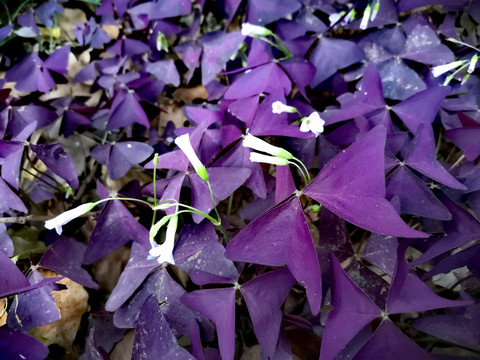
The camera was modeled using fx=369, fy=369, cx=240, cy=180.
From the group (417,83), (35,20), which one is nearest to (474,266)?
(417,83)

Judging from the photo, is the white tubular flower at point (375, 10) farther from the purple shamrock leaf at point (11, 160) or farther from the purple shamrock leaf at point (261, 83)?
the purple shamrock leaf at point (11, 160)

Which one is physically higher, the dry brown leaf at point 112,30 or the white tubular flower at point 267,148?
the dry brown leaf at point 112,30

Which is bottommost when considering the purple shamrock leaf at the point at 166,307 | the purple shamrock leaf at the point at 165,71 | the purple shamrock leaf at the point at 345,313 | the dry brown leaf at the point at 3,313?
the dry brown leaf at the point at 3,313

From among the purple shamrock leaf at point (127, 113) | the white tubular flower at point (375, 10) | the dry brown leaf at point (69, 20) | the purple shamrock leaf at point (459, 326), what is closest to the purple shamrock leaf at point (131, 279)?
the purple shamrock leaf at point (127, 113)

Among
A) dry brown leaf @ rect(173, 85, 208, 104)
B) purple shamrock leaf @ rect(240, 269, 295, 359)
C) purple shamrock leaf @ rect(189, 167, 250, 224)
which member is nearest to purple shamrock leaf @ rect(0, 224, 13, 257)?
purple shamrock leaf @ rect(189, 167, 250, 224)

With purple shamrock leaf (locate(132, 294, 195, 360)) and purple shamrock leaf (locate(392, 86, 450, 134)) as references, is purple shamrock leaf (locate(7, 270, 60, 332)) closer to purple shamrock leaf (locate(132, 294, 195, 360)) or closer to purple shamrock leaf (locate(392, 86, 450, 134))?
purple shamrock leaf (locate(132, 294, 195, 360))
